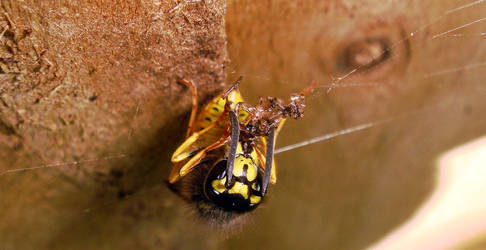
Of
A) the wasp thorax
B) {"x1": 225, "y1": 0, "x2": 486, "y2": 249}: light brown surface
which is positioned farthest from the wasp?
{"x1": 225, "y1": 0, "x2": 486, "y2": 249}: light brown surface

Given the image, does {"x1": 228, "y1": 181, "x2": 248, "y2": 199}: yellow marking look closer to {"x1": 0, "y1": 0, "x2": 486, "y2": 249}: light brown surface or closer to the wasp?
the wasp

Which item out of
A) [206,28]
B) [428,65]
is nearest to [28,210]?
[206,28]

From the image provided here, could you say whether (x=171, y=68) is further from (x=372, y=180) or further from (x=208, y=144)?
(x=372, y=180)

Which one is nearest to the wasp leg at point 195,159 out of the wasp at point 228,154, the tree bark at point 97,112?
the wasp at point 228,154

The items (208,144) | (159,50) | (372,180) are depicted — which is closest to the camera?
(159,50)

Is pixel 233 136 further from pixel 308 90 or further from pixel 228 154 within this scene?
pixel 308 90

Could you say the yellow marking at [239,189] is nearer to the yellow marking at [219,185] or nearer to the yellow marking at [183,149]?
Result: the yellow marking at [219,185]
